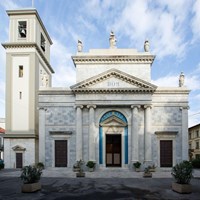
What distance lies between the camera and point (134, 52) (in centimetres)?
3172

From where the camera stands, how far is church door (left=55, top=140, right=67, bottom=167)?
96.1 ft

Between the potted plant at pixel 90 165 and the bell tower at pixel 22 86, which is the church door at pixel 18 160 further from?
the potted plant at pixel 90 165

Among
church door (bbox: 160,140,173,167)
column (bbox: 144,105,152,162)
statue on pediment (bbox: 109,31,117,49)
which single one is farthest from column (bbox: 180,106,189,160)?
statue on pediment (bbox: 109,31,117,49)

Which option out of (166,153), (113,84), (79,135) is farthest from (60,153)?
(166,153)

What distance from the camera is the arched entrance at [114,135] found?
2919 centimetres

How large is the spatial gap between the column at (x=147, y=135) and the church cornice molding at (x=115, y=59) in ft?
21.5

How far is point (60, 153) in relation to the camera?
2939 centimetres

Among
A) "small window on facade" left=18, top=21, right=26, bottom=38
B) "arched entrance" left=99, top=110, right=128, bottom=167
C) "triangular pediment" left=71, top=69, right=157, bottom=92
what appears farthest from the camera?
"small window on facade" left=18, top=21, right=26, bottom=38

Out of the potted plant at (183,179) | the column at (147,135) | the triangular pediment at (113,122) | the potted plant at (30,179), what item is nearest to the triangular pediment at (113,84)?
the column at (147,135)

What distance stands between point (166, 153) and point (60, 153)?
13.0m

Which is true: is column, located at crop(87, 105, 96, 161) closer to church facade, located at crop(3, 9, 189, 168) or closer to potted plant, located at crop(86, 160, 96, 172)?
church facade, located at crop(3, 9, 189, 168)

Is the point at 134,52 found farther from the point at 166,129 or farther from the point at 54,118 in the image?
the point at 54,118

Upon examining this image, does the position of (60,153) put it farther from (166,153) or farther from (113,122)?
(166,153)

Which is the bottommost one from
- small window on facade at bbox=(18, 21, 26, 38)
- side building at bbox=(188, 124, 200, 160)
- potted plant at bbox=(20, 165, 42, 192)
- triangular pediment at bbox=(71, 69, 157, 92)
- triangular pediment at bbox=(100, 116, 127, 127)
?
side building at bbox=(188, 124, 200, 160)
